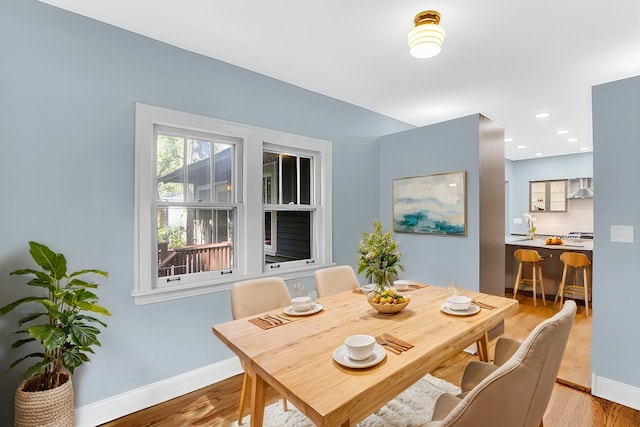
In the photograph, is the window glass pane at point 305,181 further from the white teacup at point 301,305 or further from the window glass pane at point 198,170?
the white teacup at point 301,305

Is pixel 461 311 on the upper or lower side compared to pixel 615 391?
upper

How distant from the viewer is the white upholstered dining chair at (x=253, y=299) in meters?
2.06

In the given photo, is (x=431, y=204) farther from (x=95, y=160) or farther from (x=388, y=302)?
(x=95, y=160)

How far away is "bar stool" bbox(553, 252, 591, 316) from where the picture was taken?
416 centimetres

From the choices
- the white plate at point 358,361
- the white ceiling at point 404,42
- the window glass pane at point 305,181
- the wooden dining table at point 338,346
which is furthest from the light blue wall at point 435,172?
the white plate at point 358,361

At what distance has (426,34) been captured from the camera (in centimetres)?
188

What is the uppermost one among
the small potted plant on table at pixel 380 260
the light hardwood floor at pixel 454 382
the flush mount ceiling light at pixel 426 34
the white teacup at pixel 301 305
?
the flush mount ceiling light at pixel 426 34

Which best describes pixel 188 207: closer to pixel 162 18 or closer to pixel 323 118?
pixel 162 18

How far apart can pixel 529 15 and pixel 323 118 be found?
1.97m

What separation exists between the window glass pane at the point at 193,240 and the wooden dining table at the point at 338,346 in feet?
3.71

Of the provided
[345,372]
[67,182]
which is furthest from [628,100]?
[67,182]

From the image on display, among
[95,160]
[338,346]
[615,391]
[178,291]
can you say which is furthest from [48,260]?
[615,391]

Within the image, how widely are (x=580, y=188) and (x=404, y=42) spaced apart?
266 inches

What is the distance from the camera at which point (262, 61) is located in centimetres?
273
